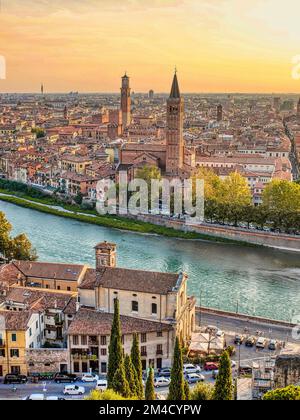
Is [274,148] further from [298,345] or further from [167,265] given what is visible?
[298,345]

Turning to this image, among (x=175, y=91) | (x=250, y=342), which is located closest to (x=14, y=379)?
(x=250, y=342)

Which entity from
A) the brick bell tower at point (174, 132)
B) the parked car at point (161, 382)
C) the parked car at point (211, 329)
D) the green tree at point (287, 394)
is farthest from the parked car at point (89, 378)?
the brick bell tower at point (174, 132)

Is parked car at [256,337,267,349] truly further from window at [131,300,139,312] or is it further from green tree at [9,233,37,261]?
green tree at [9,233,37,261]

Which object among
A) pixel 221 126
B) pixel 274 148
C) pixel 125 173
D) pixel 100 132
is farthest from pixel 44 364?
pixel 221 126

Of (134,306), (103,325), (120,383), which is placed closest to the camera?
(120,383)

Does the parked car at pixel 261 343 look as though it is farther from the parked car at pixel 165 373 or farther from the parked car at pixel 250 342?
the parked car at pixel 165 373

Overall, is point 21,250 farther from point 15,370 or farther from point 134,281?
point 15,370
